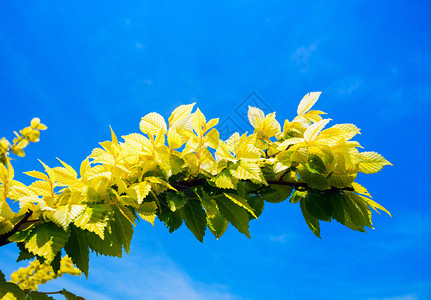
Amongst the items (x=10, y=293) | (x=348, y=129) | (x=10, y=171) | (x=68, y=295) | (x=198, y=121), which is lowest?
(x=10, y=293)

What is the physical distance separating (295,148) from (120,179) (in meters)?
1.16

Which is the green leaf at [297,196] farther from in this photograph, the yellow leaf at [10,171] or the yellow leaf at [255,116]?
the yellow leaf at [10,171]

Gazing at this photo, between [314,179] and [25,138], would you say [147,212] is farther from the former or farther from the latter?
[25,138]

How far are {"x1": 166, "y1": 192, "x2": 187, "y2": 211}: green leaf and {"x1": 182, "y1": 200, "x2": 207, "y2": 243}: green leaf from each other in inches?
5.8

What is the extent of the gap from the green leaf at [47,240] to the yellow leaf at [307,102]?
186cm

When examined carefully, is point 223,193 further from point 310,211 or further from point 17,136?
point 17,136

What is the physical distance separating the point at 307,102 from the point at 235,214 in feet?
3.43

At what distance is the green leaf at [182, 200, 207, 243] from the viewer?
2219 millimetres

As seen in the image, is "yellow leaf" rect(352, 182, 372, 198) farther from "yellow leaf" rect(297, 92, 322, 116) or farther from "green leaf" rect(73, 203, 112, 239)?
"green leaf" rect(73, 203, 112, 239)

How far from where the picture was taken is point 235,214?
2225mm

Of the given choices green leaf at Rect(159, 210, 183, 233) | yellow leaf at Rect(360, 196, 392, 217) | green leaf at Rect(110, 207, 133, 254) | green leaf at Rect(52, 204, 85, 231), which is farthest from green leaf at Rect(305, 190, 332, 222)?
green leaf at Rect(52, 204, 85, 231)

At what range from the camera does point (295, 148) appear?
221 cm

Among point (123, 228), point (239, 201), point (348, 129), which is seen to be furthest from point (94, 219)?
point (348, 129)

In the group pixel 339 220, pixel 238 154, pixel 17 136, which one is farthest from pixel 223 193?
pixel 17 136
